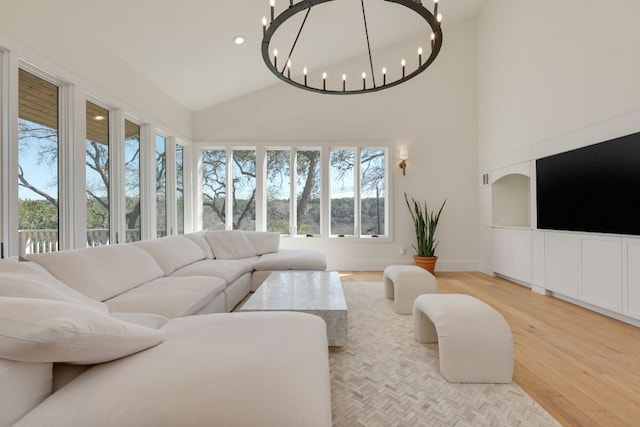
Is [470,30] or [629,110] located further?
[470,30]

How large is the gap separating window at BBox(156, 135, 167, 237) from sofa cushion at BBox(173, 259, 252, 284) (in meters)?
1.61

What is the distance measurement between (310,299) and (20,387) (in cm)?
171

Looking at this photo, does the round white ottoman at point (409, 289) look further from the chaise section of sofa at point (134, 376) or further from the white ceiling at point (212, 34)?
the white ceiling at point (212, 34)

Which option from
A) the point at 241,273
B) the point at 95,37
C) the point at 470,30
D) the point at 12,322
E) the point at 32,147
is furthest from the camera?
the point at 470,30

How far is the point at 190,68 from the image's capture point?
13.4 feet

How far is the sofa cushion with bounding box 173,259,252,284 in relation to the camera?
9.77 ft

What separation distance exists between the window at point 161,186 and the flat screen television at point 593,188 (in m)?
5.28

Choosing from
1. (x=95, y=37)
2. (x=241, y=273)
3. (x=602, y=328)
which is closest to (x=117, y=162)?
(x=95, y=37)

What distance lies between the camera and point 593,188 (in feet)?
10.3

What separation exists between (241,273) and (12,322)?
2690mm

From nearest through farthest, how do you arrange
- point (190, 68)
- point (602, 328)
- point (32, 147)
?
point (32, 147) < point (602, 328) < point (190, 68)

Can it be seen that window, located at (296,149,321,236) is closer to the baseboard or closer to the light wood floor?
the baseboard

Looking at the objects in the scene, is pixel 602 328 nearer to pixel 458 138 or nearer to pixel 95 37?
pixel 458 138

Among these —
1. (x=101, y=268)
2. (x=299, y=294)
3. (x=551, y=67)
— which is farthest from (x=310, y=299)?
(x=551, y=67)
